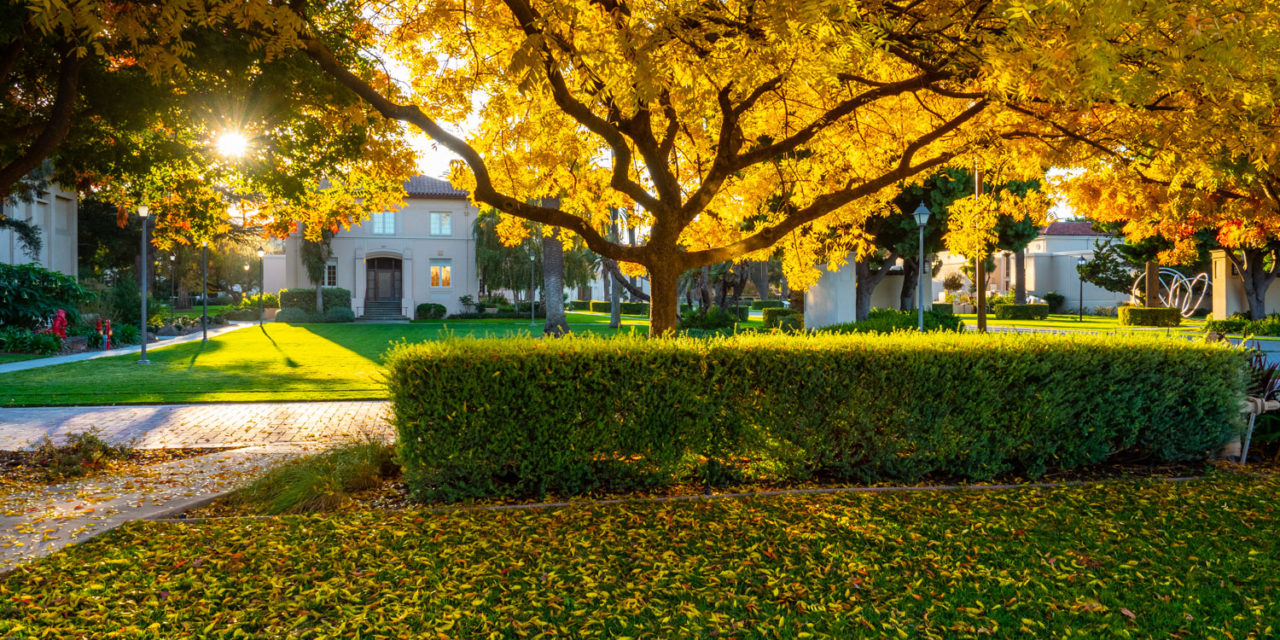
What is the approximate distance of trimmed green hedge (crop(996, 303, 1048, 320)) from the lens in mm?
43406

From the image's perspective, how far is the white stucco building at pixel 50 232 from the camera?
91.4ft

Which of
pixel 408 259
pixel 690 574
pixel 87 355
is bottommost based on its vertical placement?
pixel 690 574

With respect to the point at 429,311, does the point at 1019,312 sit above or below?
below

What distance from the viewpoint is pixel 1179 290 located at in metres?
47.3

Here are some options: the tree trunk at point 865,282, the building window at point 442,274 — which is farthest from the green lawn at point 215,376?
the building window at point 442,274

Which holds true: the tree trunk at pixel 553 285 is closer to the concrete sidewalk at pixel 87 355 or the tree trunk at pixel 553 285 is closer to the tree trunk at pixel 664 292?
the concrete sidewalk at pixel 87 355

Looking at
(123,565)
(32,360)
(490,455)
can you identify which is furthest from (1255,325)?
(32,360)

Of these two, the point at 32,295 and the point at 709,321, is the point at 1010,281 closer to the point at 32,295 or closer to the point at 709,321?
the point at 709,321

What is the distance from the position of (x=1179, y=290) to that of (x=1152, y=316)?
1578cm

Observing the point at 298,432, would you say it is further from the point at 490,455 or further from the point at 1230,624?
the point at 1230,624

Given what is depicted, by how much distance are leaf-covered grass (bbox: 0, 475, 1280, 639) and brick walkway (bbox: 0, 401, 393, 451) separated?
3.22 m

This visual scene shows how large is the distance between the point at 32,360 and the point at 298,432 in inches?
509

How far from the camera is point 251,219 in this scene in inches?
423

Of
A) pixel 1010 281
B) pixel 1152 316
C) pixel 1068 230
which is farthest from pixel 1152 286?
pixel 1068 230
